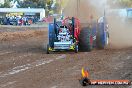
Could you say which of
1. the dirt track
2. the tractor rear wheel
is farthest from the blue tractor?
the dirt track

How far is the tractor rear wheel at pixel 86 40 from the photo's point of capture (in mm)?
20844

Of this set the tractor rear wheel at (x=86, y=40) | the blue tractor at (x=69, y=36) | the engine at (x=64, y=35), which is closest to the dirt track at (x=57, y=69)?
the blue tractor at (x=69, y=36)

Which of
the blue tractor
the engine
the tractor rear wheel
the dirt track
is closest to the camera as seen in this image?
the dirt track

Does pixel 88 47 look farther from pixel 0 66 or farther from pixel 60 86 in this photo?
pixel 60 86

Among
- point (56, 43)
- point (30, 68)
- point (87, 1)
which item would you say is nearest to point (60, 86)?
point (30, 68)

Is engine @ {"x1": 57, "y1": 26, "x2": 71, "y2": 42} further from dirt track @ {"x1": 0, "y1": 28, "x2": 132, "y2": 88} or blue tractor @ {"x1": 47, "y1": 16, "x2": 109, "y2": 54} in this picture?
dirt track @ {"x1": 0, "y1": 28, "x2": 132, "y2": 88}

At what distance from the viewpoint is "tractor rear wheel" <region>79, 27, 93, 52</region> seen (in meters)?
20.8

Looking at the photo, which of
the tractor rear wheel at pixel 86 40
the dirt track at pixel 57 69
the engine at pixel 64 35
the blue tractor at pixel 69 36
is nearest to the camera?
the dirt track at pixel 57 69

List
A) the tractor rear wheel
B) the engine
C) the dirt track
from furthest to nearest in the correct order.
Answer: the tractor rear wheel
the engine
the dirt track

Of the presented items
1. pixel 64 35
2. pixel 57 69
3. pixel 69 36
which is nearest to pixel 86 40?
pixel 69 36

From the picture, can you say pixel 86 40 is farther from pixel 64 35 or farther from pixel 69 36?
pixel 64 35

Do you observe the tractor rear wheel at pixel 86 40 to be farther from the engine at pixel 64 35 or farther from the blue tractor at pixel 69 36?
the engine at pixel 64 35

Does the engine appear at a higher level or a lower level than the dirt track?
higher

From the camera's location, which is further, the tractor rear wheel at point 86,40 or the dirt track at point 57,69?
the tractor rear wheel at point 86,40
